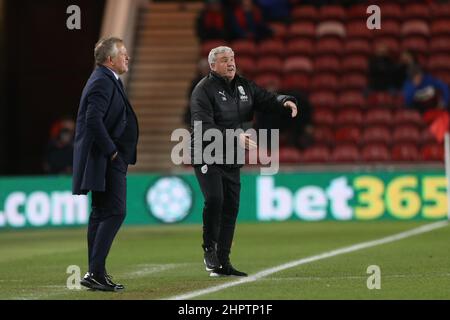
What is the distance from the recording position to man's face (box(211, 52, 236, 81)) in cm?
1088

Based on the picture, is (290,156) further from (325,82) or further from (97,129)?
(97,129)

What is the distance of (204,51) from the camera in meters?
24.0

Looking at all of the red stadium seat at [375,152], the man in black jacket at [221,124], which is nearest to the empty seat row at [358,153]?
the red stadium seat at [375,152]

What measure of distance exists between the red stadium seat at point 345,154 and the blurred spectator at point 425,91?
1.33 m

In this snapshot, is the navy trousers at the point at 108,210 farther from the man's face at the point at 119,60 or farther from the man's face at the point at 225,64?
the man's face at the point at 225,64

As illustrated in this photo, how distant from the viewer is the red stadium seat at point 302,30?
79.6 feet

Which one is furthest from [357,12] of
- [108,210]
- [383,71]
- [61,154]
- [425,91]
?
[108,210]

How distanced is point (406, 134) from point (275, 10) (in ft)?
14.7

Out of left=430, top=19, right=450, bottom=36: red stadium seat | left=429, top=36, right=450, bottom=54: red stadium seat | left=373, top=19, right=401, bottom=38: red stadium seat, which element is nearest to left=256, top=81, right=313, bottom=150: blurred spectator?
left=373, top=19, right=401, bottom=38: red stadium seat

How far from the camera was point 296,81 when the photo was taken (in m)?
23.1

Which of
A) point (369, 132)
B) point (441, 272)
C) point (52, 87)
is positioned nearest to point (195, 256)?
point (441, 272)

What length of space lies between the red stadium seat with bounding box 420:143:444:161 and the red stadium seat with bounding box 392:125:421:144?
0.41 metres

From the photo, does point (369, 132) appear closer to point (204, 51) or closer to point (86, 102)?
point (204, 51)
